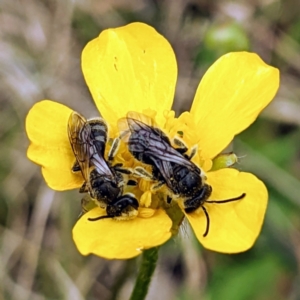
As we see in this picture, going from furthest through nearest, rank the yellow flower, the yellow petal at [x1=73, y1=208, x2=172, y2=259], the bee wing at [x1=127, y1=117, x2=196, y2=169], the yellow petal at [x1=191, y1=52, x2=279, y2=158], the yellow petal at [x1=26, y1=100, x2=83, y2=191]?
the yellow petal at [x1=191, y1=52, x2=279, y2=158]
the yellow petal at [x1=26, y1=100, x2=83, y2=191]
the bee wing at [x1=127, y1=117, x2=196, y2=169]
the yellow flower
the yellow petal at [x1=73, y1=208, x2=172, y2=259]

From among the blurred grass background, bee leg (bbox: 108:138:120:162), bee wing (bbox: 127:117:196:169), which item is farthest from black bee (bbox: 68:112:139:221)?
the blurred grass background

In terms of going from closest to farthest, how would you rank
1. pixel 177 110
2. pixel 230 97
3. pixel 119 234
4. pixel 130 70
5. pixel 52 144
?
pixel 119 234 < pixel 52 144 < pixel 230 97 < pixel 130 70 < pixel 177 110

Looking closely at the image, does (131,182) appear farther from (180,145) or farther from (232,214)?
(232,214)

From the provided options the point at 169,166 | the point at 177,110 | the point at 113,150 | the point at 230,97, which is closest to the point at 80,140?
the point at 113,150

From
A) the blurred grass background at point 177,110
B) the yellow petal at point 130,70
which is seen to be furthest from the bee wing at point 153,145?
the blurred grass background at point 177,110

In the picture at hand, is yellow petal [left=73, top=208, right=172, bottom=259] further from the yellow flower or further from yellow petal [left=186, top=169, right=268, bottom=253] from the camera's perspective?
yellow petal [left=186, top=169, right=268, bottom=253]

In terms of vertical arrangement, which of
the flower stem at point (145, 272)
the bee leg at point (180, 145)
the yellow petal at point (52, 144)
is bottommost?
the flower stem at point (145, 272)

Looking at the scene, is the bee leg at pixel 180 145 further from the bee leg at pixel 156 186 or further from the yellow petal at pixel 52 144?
the yellow petal at pixel 52 144
